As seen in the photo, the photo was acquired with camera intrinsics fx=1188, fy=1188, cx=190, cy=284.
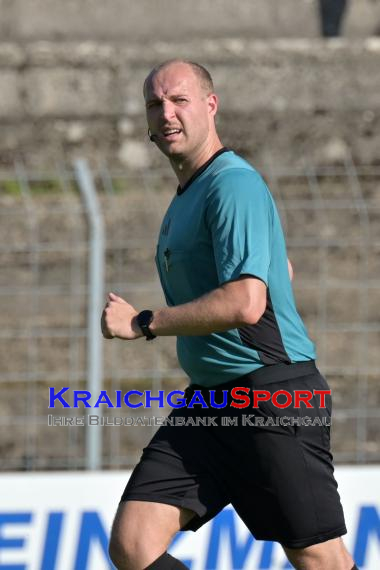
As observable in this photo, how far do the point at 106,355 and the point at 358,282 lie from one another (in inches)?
62.1

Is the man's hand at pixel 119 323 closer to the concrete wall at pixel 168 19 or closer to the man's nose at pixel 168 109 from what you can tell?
the man's nose at pixel 168 109

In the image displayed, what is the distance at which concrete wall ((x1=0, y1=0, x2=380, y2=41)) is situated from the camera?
8.09 meters

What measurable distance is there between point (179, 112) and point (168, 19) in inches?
185

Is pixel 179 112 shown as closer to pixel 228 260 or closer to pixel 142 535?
pixel 228 260

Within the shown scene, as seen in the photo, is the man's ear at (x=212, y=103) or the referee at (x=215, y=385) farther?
the man's ear at (x=212, y=103)

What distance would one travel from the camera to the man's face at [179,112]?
3.58 m

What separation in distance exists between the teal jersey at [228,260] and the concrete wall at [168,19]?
467 cm

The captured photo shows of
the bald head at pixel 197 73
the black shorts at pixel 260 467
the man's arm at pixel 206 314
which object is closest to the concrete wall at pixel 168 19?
the bald head at pixel 197 73

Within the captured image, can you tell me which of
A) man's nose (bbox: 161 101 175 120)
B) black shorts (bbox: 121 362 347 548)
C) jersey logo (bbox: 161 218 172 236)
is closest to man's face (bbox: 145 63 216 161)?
man's nose (bbox: 161 101 175 120)

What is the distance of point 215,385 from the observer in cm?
359

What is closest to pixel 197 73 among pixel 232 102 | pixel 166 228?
pixel 166 228

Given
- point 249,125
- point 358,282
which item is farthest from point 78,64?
point 358,282

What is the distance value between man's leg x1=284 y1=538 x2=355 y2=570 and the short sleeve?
832mm

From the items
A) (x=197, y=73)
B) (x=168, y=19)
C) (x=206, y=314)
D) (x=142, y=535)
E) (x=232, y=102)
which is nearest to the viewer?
(x=206, y=314)
